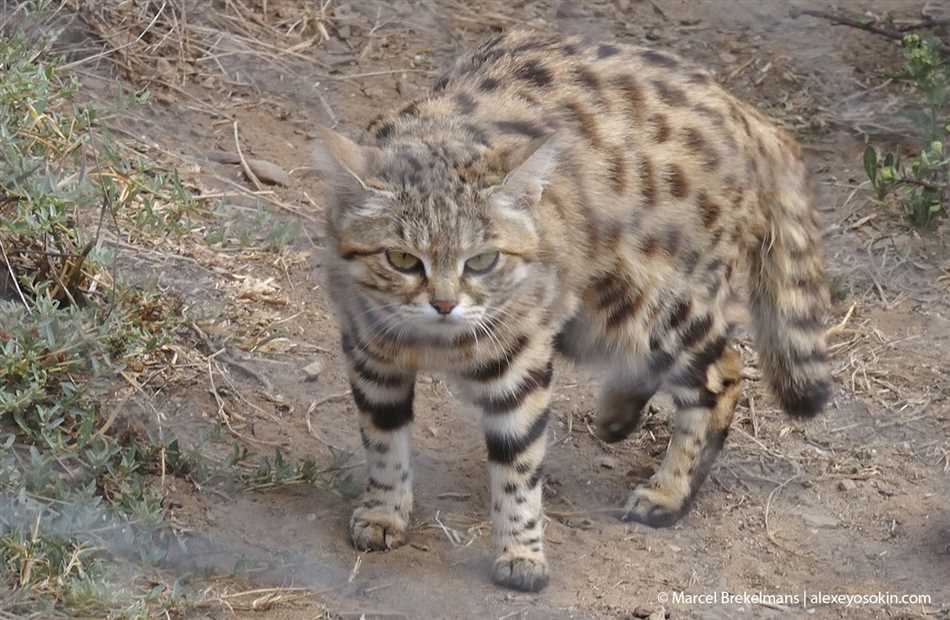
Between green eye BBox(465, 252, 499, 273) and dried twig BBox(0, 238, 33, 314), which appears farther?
dried twig BBox(0, 238, 33, 314)

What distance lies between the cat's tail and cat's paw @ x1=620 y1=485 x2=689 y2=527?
1.93 feet

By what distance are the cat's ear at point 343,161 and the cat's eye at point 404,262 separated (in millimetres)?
229

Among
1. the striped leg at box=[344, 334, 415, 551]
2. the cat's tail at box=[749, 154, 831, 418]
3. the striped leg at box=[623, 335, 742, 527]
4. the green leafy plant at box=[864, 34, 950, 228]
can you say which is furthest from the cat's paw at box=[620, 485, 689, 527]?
the green leafy plant at box=[864, 34, 950, 228]

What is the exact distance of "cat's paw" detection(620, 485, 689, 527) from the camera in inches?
222

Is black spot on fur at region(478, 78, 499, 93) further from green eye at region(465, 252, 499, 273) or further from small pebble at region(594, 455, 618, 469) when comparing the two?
small pebble at region(594, 455, 618, 469)

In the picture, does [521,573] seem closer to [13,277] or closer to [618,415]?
[618,415]

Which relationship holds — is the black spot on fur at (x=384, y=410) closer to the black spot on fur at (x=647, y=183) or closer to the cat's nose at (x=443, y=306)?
the cat's nose at (x=443, y=306)

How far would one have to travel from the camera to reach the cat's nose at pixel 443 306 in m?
4.60

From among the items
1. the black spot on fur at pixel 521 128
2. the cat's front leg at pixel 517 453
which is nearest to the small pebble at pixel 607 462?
the cat's front leg at pixel 517 453

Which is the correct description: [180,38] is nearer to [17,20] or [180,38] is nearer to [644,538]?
[17,20]

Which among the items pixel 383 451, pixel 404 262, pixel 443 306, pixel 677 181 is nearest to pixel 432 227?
pixel 404 262

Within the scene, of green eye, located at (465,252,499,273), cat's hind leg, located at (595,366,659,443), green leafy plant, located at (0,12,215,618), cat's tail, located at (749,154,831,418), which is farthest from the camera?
cat's hind leg, located at (595,366,659,443)

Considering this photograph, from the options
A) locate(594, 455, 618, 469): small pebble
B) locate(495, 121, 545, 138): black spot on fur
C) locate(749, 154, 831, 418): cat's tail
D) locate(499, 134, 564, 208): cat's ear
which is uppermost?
locate(499, 134, 564, 208): cat's ear

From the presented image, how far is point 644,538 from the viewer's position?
555 centimetres
